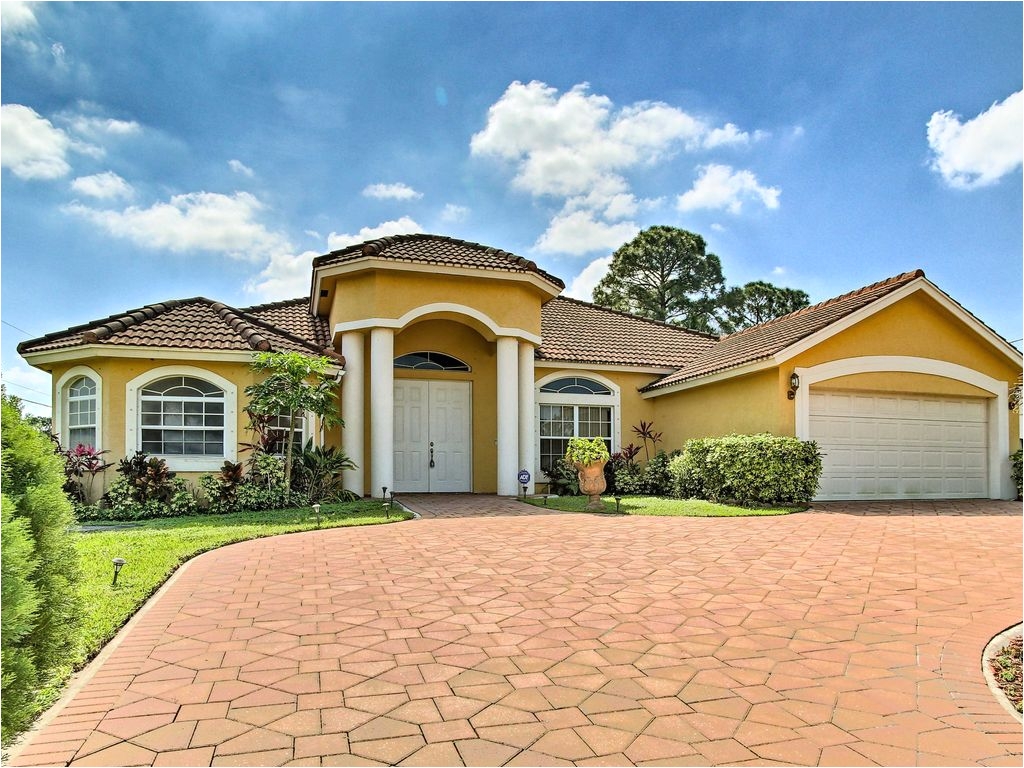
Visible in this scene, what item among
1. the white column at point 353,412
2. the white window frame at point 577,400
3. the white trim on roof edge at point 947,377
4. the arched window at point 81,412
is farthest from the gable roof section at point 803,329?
the arched window at point 81,412

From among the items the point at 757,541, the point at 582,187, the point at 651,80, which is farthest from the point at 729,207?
the point at 757,541

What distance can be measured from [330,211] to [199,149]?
3439 mm

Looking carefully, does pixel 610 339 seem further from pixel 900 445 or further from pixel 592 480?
pixel 900 445

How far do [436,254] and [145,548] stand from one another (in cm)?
945

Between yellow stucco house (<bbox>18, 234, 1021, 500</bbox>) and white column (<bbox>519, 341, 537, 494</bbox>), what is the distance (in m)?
0.04

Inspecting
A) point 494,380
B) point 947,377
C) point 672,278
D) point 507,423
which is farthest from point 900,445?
point 672,278

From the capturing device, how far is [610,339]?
20.2 meters

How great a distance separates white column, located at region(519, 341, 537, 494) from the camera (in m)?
16.0

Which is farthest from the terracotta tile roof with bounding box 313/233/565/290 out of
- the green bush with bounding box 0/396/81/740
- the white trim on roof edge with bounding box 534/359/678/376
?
the green bush with bounding box 0/396/81/740

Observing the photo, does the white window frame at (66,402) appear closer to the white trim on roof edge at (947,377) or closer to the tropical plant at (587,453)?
the tropical plant at (587,453)

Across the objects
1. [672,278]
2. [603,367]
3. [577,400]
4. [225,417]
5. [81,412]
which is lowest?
[225,417]

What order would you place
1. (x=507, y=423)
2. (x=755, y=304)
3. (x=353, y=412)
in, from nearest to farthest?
1. (x=353, y=412)
2. (x=507, y=423)
3. (x=755, y=304)

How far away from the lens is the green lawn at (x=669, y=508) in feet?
40.5

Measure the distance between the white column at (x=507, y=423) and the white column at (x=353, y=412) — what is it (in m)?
3.28
